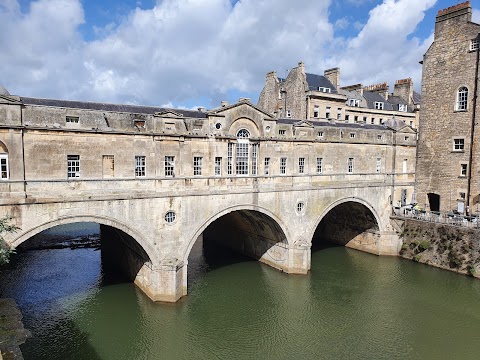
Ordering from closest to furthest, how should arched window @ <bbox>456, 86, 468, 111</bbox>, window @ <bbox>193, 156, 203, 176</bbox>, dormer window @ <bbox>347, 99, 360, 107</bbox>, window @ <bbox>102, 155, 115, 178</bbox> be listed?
window @ <bbox>102, 155, 115, 178</bbox>, window @ <bbox>193, 156, 203, 176</bbox>, arched window @ <bbox>456, 86, 468, 111</bbox>, dormer window @ <bbox>347, 99, 360, 107</bbox>

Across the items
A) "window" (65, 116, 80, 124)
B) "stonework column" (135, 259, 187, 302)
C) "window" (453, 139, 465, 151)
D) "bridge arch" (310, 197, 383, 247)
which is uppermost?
"window" (65, 116, 80, 124)

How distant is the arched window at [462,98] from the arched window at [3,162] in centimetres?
2912

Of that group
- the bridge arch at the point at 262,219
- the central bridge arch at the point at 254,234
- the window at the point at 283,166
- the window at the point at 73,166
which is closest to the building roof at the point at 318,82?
the window at the point at 283,166

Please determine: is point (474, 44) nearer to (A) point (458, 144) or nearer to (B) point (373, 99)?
(A) point (458, 144)

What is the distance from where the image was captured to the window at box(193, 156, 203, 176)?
2053cm

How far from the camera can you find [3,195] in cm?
1544

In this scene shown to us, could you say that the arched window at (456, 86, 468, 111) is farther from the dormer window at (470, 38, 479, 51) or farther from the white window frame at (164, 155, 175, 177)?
the white window frame at (164, 155, 175, 177)

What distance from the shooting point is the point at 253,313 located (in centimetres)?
1959

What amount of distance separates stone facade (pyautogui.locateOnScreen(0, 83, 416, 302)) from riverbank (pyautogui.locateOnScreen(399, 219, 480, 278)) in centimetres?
132

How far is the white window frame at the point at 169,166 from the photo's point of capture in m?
19.5

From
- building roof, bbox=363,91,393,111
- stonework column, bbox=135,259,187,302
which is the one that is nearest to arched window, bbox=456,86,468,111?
building roof, bbox=363,91,393,111

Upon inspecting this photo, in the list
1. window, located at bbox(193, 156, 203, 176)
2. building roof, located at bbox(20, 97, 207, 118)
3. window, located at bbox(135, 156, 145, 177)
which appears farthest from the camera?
window, located at bbox(193, 156, 203, 176)

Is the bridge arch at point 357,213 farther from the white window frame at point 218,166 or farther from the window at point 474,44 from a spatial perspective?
the window at point 474,44

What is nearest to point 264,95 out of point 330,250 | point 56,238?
point 330,250
